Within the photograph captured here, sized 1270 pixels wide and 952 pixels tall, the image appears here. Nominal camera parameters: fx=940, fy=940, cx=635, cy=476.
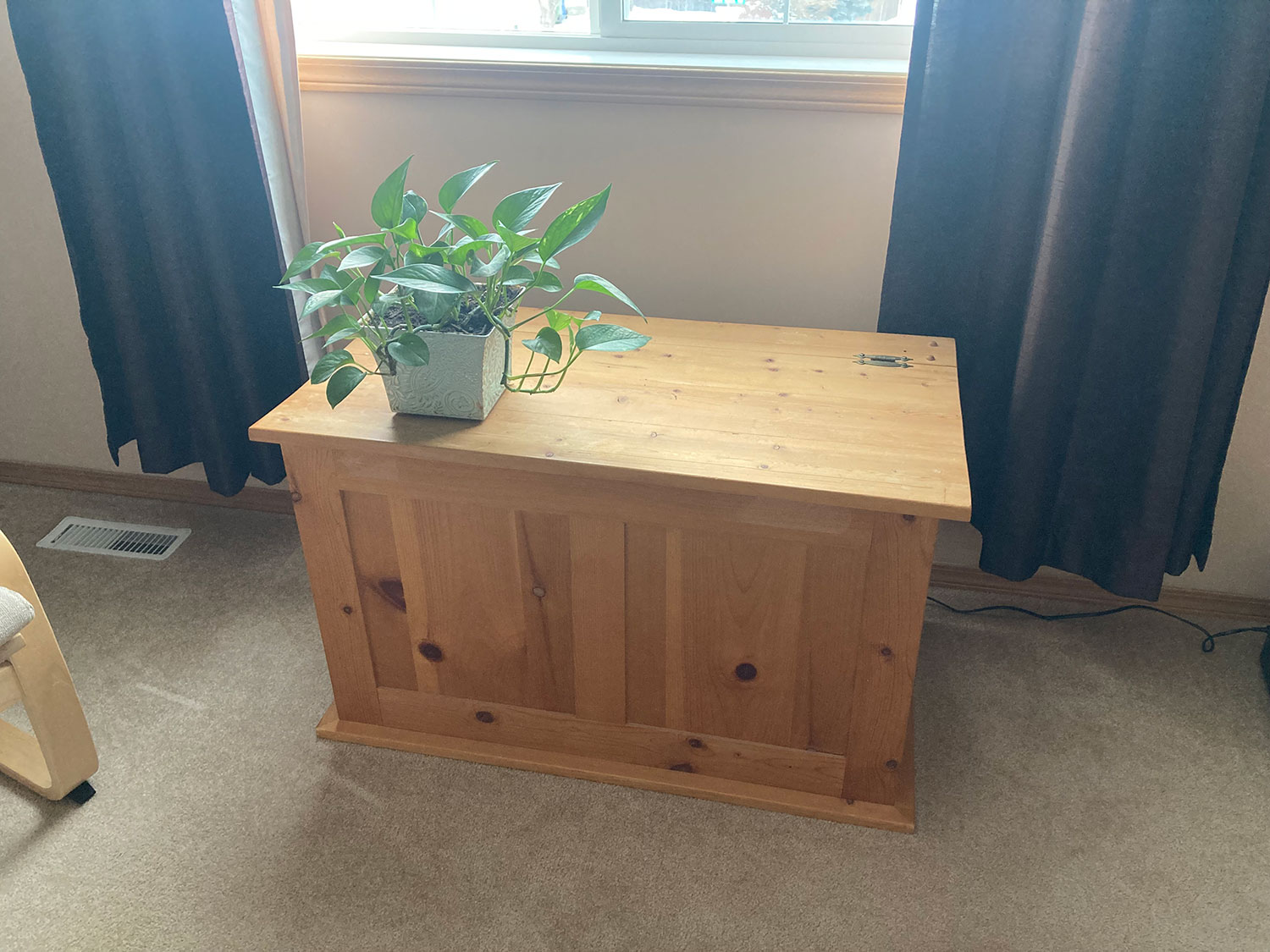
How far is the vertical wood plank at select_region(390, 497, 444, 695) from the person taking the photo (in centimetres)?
127

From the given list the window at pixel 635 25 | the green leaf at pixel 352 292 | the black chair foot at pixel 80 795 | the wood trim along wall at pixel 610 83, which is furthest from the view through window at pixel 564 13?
the black chair foot at pixel 80 795

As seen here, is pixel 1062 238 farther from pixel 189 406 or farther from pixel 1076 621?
pixel 189 406

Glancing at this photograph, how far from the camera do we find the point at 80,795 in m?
1.38

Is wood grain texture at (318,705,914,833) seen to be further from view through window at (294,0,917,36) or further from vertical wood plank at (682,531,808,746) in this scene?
view through window at (294,0,917,36)

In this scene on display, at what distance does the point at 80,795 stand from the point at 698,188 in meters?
1.34

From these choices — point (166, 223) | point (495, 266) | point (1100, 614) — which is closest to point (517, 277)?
point (495, 266)

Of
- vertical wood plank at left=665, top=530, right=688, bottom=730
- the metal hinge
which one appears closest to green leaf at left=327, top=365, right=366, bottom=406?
vertical wood plank at left=665, top=530, right=688, bottom=730

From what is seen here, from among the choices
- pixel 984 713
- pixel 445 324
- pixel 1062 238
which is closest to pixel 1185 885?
pixel 984 713

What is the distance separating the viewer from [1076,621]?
68.8 inches

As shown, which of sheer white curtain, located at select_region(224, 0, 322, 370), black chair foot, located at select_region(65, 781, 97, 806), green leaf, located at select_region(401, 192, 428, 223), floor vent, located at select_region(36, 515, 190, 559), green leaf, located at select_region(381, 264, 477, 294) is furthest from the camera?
floor vent, located at select_region(36, 515, 190, 559)

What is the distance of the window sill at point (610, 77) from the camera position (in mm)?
1460

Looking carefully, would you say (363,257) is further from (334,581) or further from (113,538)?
(113,538)

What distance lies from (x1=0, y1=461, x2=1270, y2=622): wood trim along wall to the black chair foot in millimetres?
771

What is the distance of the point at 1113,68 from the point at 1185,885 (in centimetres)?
109
